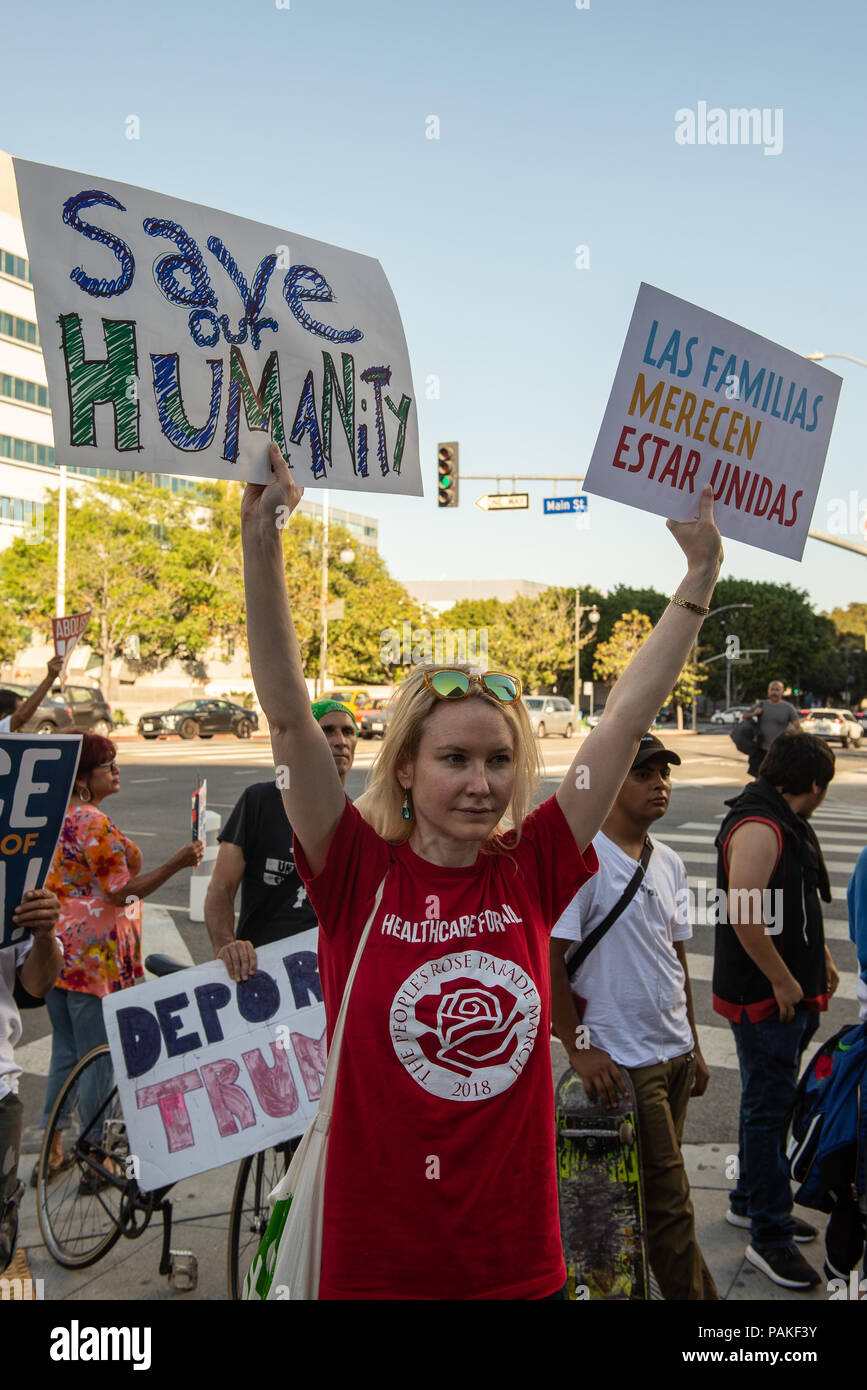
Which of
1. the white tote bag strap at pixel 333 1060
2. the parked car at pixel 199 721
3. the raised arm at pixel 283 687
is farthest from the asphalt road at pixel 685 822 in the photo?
the raised arm at pixel 283 687

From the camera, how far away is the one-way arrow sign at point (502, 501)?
19.7 m

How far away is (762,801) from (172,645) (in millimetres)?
45121

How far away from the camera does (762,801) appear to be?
3.79m

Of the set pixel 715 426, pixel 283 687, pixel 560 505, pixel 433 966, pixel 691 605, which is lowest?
pixel 433 966

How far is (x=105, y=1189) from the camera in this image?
375 cm

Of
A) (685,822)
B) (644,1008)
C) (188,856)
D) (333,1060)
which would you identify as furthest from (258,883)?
(685,822)

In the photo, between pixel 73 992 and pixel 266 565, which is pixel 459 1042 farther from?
pixel 73 992

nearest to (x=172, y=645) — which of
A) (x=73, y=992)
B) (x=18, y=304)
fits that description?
(x=18, y=304)

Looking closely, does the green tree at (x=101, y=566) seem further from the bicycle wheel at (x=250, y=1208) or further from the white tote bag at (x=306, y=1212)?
the white tote bag at (x=306, y=1212)

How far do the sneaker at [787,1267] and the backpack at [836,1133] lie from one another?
38.4 inches

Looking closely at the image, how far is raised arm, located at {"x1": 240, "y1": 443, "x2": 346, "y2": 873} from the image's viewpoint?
6.13ft

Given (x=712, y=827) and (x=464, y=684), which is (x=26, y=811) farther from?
(x=712, y=827)

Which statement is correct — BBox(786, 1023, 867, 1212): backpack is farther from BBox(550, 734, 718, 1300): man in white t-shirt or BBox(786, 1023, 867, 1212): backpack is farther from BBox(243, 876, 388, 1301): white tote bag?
BBox(243, 876, 388, 1301): white tote bag

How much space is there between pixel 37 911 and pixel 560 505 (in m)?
19.5
